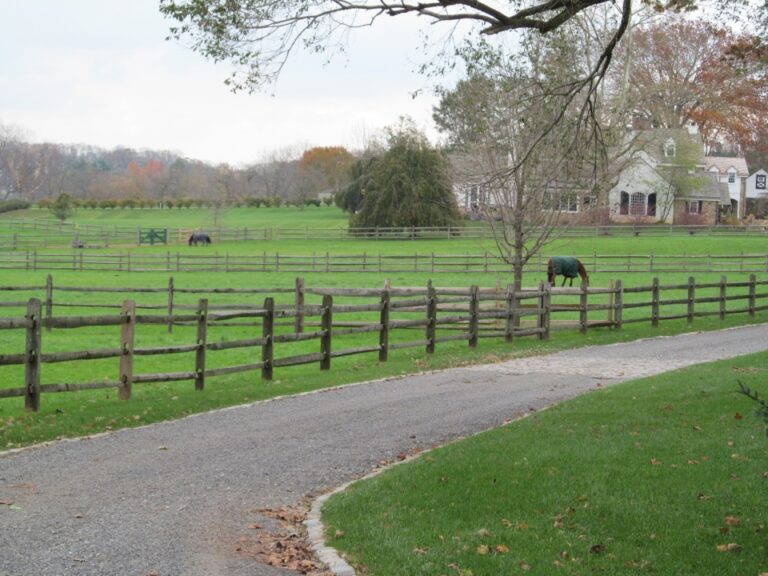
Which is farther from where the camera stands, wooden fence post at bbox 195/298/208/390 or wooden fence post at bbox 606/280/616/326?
wooden fence post at bbox 606/280/616/326

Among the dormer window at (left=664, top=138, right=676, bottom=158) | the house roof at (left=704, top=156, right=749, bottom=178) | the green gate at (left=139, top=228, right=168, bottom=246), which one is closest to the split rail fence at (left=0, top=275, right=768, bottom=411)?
the dormer window at (left=664, top=138, right=676, bottom=158)

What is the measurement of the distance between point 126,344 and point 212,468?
3977mm

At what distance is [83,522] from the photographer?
7.55 meters

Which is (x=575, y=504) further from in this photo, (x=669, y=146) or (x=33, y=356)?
(x=669, y=146)

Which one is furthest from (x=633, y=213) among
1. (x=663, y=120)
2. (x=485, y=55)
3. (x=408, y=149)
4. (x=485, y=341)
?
(x=485, y=55)

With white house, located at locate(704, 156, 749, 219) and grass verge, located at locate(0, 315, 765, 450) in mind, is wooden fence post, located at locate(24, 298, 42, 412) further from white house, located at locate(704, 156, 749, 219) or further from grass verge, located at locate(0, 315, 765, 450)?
white house, located at locate(704, 156, 749, 219)

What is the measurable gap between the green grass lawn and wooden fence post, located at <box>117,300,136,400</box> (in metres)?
4.88

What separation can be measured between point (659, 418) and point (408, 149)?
204 feet

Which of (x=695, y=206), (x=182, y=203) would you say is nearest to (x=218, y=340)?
(x=695, y=206)

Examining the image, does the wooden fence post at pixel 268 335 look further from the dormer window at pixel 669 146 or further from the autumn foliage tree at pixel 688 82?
the dormer window at pixel 669 146

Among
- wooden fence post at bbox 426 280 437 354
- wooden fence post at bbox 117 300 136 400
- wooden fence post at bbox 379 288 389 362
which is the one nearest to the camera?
wooden fence post at bbox 117 300 136 400

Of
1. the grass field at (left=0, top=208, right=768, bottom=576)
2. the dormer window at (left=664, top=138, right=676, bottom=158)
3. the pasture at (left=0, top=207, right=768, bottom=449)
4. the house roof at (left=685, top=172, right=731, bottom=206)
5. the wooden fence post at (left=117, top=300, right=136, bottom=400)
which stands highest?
the dormer window at (left=664, top=138, right=676, bottom=158)

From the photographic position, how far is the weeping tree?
71688 millimetres

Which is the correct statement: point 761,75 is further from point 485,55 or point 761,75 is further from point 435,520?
point 435,520
